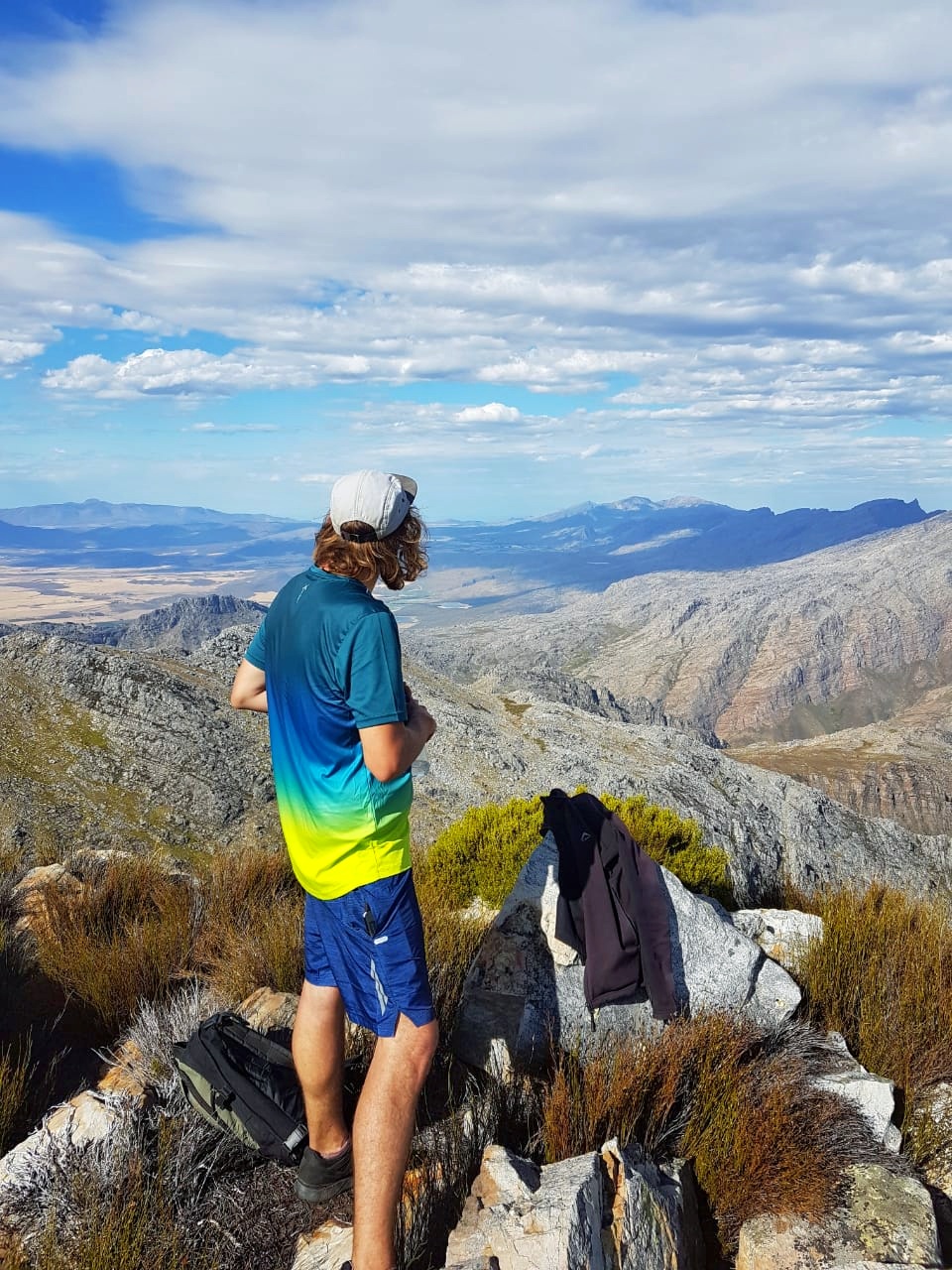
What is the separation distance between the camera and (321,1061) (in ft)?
11.2

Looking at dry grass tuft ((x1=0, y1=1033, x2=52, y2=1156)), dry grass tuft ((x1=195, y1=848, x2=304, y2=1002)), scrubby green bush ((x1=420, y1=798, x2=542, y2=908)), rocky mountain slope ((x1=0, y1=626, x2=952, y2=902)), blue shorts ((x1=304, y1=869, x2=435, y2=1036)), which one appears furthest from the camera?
rocky mountain slope ((x1=0, y1=626, x2=952, y2=902))

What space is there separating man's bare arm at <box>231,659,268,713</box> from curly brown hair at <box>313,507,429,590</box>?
0.70 m

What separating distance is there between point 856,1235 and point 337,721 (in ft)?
10.4

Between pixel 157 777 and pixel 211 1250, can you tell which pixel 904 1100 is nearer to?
pixel 211 1250

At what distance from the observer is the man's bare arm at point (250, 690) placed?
3.68 meters

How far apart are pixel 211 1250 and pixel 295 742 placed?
1886 mm

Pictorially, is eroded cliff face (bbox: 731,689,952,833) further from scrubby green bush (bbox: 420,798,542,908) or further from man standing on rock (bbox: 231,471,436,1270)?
man standing on rock (bbox: 231,471,436,1270)

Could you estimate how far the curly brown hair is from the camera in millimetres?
3176

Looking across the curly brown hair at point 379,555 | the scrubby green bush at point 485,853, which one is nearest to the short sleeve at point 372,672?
the curly brown hair at point 379,555

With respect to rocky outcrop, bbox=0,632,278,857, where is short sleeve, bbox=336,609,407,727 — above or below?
above

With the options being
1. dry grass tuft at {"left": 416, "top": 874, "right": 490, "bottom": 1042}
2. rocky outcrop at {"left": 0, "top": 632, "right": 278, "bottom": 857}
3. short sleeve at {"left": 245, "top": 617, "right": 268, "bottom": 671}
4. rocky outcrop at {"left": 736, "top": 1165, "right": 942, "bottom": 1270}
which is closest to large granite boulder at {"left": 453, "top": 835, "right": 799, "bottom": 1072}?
dry grass tuft at {"left": 416, "top": 874, "right": 490, "bottom": 1042}

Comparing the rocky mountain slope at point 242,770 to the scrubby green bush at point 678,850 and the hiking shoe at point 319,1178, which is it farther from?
the hiking shoe at point 319,1178

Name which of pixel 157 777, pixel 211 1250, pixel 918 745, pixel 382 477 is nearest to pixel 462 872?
pixel 211 1250

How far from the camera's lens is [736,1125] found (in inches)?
148
